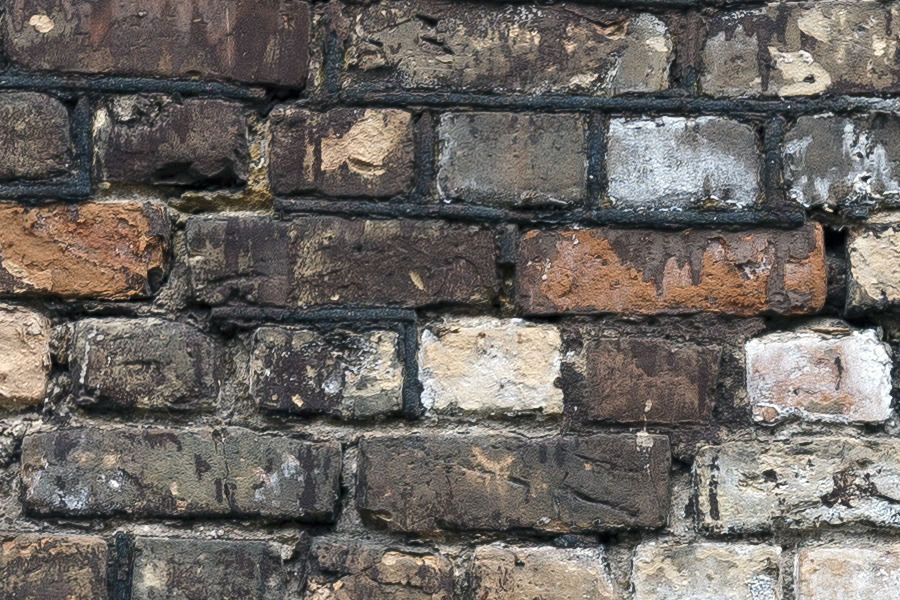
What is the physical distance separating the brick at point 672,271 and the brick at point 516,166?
1.9 inches

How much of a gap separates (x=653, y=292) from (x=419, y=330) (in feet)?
0.86

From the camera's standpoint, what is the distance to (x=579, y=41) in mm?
1171

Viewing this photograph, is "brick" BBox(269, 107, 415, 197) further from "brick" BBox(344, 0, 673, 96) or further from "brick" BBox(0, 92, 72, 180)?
"brick" BBox(0, 92, 72, 180)

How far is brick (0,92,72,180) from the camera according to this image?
115 centimetres

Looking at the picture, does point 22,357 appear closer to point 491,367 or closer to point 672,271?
point 491,367

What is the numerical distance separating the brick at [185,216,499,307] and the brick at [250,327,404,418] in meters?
0.04

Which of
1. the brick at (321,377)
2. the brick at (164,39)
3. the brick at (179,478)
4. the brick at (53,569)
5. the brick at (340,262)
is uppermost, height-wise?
the brick at (164,39)

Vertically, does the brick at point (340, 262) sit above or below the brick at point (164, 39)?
below

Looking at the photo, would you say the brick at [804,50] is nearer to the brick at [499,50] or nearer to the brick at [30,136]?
the brick at [499,50]

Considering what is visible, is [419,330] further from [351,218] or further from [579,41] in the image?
[579,41]

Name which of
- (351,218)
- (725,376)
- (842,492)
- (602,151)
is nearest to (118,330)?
(351,218)

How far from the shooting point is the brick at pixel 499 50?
1167mm

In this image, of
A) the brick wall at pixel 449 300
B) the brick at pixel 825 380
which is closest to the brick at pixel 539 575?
the brick wall at pixel 449 300

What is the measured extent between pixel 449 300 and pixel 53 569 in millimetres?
518
